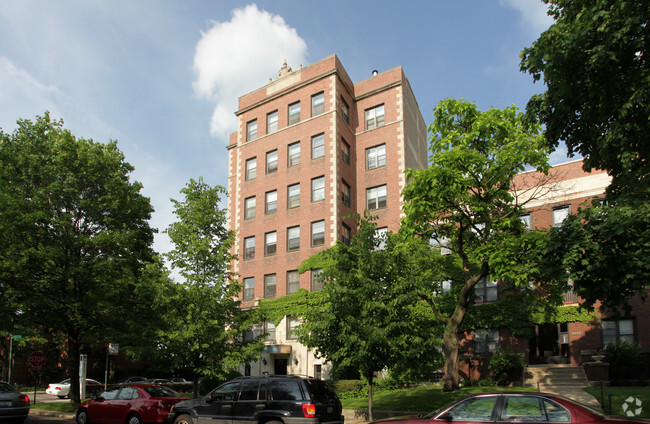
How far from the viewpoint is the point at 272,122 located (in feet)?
127

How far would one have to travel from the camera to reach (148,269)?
22109 millimetres

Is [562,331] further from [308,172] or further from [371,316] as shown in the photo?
[308,172]

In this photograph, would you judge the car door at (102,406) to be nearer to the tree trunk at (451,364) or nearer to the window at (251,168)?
the tree trunk at (451,364)

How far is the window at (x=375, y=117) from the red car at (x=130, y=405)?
25009mm

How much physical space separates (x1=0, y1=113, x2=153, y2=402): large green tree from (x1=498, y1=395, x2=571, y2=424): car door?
1972 centimetres

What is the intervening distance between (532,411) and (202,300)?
15.9 m

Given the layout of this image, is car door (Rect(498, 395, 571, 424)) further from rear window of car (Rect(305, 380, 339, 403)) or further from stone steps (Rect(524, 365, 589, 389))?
stone steps (Rect(524, 365, 589, 389))

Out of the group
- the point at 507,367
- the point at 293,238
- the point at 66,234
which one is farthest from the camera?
the point at 293,238

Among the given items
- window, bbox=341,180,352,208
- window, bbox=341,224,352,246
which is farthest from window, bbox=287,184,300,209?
window, bbox=341,224,352,246

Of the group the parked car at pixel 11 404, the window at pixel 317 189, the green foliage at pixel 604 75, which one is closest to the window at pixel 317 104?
the window at pixel 317 189

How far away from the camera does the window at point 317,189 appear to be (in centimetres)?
3425

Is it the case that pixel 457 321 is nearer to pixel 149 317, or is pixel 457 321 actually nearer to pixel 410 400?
pixel 410 400

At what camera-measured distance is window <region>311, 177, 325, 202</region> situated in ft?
112

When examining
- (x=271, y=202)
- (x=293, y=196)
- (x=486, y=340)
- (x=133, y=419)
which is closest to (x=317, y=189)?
(x=293, y=196)
